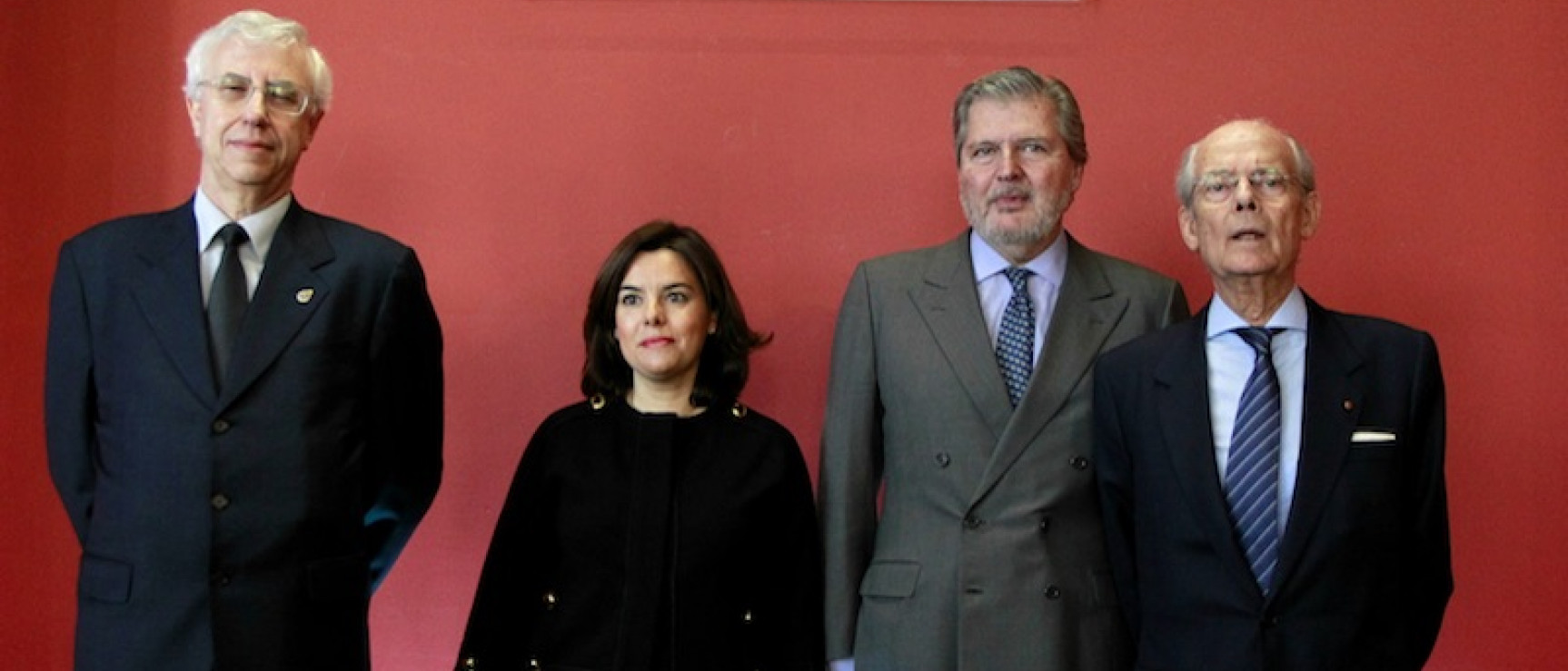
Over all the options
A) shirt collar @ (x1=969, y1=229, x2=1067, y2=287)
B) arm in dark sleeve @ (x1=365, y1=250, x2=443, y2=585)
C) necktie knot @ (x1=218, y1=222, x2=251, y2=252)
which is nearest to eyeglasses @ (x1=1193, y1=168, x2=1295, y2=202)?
shirt collar @ (x1=969, y1=229, x2=1067, y2=287)

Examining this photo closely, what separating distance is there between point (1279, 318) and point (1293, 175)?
0.24m

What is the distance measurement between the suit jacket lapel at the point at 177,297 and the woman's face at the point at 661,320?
0.70 m

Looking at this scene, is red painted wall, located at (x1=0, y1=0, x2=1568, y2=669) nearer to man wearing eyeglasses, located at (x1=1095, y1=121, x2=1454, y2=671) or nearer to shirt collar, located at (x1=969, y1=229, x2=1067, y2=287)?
shirt collar, located at (x1=969, y1=229, x2=1067, y2=287)

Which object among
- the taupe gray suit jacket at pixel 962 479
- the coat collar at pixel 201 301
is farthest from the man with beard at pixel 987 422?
the coat collar at pixel 201 301

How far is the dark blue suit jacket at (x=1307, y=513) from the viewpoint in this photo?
232cm

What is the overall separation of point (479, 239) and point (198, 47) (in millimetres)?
861

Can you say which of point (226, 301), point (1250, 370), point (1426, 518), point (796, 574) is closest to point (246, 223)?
point (226, 301)

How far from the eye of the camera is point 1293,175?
2553 millimetres

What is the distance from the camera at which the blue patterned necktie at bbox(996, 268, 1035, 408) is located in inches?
103

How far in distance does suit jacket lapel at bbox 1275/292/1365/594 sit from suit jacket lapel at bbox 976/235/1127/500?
0.35 metres

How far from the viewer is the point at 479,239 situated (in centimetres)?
329

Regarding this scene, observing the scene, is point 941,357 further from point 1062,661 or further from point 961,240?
point 1062,661

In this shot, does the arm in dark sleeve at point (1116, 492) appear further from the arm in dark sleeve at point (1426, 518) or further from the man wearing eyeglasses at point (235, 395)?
the man wearing eyeglasses at point (235, 395)

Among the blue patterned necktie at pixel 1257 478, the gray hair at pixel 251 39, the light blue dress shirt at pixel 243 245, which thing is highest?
the gray hair at pixel 251 39
